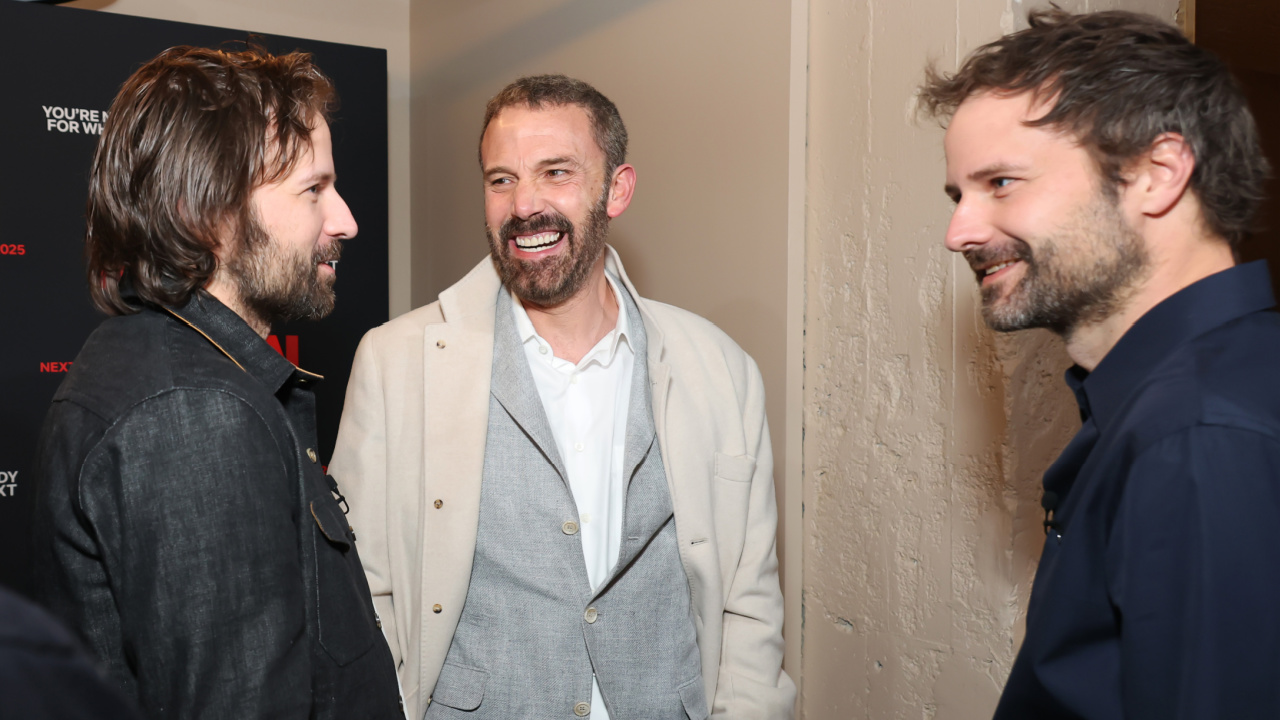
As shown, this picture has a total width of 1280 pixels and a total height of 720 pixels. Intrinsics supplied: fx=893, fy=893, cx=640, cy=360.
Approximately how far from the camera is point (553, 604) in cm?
166

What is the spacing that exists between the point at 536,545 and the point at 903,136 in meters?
1.22

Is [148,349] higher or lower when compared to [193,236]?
lower

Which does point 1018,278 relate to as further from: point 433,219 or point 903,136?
point 433,219

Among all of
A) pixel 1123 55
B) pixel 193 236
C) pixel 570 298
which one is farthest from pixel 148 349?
pixel 1123 55

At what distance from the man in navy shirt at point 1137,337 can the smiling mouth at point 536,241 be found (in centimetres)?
87

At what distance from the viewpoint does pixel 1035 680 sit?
108cm

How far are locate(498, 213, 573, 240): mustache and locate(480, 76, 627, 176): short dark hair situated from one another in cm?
19

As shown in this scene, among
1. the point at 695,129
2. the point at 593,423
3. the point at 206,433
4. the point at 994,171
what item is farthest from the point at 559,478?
the point at 695,129

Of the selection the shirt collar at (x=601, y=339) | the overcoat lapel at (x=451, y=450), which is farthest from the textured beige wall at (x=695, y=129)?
the overcoat lapel at (x=451, y=450)

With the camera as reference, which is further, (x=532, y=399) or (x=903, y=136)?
(x=903, y=136)

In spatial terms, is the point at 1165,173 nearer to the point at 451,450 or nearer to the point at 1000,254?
the point at 1000,254

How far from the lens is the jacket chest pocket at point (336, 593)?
117 cm

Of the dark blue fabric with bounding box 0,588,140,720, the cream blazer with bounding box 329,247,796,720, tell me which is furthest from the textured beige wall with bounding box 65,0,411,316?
the dark blue fabric with bounding box 0,588,140,720

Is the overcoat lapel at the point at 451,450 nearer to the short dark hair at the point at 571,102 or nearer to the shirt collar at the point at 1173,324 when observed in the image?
the short dark hair at the point at 571,102
